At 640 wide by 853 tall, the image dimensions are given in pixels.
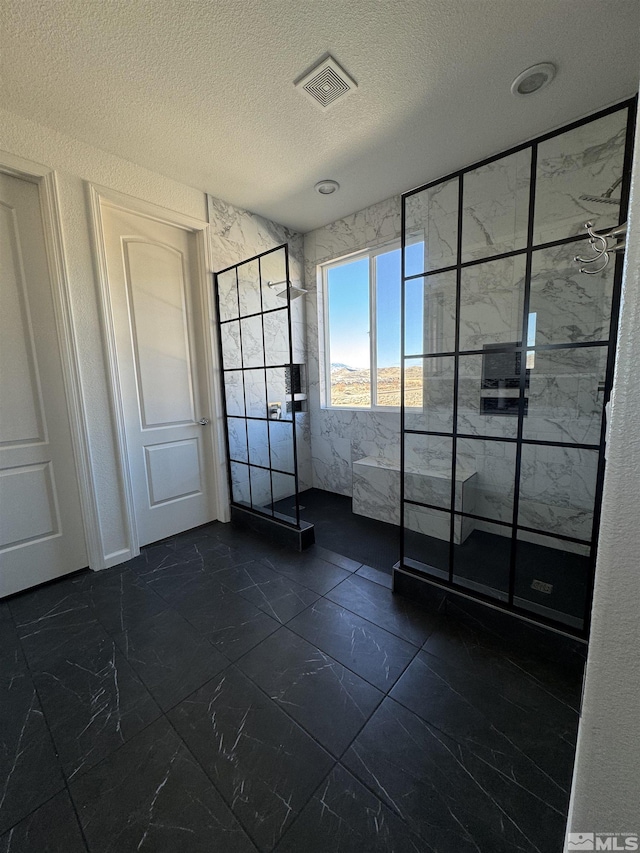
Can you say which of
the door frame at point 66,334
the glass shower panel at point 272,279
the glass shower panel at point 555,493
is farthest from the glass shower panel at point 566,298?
the door frame at point 66,334

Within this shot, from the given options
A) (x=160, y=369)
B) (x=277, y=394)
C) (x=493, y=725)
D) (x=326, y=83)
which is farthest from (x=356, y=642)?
(x=326, y=83)

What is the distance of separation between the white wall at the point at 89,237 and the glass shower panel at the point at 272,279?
72cm

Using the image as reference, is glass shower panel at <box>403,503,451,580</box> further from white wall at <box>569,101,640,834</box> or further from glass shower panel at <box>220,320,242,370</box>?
glass shower panel at <box>220,320,242,370</box>

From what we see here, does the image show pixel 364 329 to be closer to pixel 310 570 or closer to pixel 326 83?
pixel 326 83

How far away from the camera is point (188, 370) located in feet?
9.11

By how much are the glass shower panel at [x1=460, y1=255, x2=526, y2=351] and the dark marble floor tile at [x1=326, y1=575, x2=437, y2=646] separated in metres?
1.52

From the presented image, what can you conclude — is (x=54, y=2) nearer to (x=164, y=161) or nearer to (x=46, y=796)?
(x=164, y=161)

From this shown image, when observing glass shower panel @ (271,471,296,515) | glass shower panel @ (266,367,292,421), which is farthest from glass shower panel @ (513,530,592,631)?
glass shower panel @ (266,367,292,421)

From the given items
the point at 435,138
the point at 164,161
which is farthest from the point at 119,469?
the point at 435,138

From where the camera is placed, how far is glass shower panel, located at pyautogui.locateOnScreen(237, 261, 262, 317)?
2.79 meters

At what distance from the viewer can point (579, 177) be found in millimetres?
1669

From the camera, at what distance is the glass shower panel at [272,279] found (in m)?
2.83

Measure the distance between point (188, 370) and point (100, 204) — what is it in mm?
1241

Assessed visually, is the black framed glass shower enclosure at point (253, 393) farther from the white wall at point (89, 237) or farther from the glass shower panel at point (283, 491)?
the white wall at point (89, 237)
